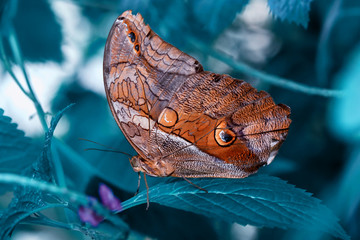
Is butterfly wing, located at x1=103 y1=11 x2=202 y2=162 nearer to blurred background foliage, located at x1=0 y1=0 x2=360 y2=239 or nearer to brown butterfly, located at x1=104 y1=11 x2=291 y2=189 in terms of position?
brown butterfly, located at x1=104 y1=11 x2=291 y2=189

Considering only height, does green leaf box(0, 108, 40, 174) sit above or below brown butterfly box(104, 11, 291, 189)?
below

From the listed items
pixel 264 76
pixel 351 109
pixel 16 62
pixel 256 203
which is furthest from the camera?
pixel 264 76

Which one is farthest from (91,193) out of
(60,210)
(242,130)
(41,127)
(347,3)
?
(347,3)

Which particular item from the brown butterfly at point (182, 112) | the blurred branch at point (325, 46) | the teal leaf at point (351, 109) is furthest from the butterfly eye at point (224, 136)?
the blurred branch at point (325, 46)

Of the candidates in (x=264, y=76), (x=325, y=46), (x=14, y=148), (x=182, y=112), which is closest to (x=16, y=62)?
(x=14, y=148)

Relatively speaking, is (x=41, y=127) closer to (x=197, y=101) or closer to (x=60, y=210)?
(x=60, y=210)

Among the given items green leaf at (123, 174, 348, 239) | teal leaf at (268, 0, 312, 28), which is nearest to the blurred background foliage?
teal leaf at (268, 0, 312, 28)

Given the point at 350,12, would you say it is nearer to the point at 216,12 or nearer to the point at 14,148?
the point at 216,12
